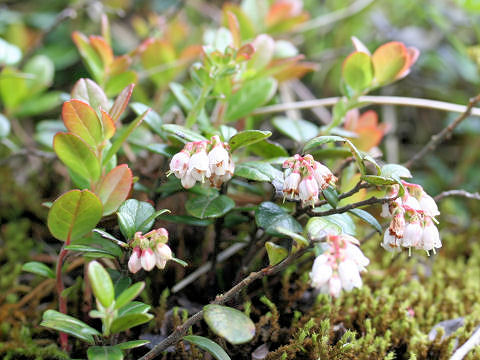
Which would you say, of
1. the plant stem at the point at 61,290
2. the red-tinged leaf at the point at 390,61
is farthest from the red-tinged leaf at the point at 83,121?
the red-tinged leaf at the point at 390,61

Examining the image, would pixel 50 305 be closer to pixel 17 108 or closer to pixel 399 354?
pixel 17 108

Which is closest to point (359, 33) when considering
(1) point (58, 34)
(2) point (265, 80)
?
(2) point (265, 80)

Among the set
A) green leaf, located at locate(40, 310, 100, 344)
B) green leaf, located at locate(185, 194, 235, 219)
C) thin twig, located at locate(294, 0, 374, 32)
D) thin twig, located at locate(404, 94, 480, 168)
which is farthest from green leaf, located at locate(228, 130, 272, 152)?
thin twig, located at locate(294, 0, 374, 32)

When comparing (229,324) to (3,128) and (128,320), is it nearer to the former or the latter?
(128,320)

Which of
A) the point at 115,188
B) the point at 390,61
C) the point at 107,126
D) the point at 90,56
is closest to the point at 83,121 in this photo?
the point at 107,126

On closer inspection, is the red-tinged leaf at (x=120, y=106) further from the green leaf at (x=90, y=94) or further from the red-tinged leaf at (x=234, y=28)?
the red-tinged leaf at (x=234, y=28)

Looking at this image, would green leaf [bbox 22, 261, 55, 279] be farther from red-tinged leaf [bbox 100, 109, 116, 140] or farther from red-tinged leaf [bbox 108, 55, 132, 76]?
red-tinged leaf [bbox 108, 55, 132, 76]

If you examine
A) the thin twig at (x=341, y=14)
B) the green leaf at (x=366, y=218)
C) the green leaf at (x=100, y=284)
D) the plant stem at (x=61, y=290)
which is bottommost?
the plant stem at (x=61, y=290)
